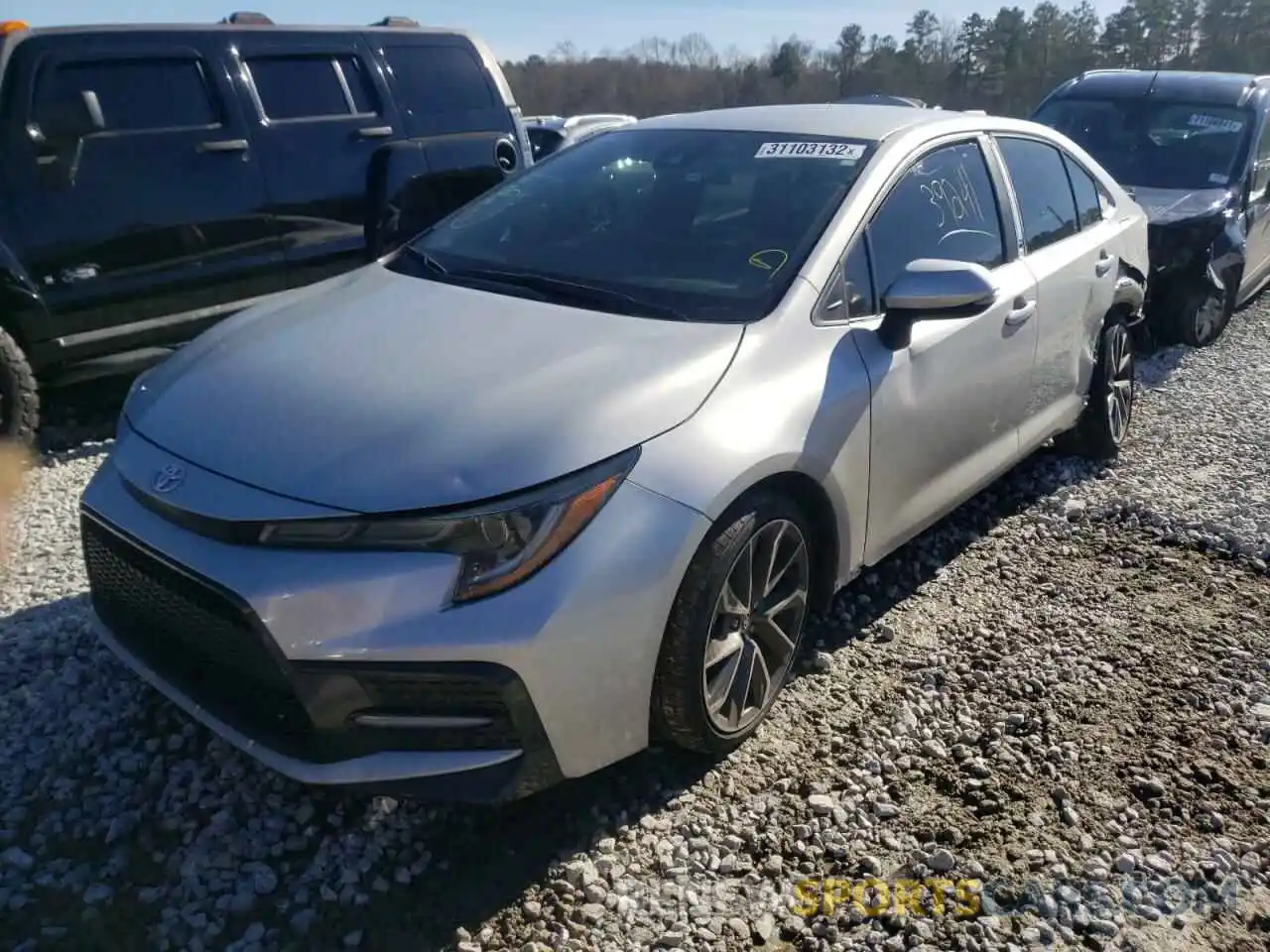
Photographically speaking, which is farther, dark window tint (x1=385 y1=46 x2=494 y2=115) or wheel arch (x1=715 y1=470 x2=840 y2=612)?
dark window tint (x1=385 y1=46 x2=494 y2=115)

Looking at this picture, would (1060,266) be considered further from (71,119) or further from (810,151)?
(71,119)

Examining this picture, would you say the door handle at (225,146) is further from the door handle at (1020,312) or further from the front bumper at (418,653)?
the door handle at (1020,312)

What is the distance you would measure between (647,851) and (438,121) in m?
5.14

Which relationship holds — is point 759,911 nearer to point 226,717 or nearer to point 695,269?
point 226,717

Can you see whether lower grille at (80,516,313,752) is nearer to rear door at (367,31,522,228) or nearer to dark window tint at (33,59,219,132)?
dark window tint at (33,59,219,132)

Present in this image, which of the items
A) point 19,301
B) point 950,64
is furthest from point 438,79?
point 950,64

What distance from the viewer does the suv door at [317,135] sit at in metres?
5.80

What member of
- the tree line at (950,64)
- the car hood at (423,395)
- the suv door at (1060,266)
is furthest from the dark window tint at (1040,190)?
the tree line at (950,64)

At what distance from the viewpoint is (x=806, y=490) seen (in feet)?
9.81

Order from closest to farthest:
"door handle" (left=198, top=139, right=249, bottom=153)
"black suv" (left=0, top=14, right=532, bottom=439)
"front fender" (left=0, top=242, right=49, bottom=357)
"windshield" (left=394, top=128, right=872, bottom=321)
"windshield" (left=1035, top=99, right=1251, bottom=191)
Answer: "windshield" (left=394, top=128, right=872, bottom=321) → "front fender" (left=0, top=242, right=49, bottom=357) → "black suv" (left=0, top=14, right=532, bottom=439) → "door handle" (left=198, top=139, right=249, bottom=153) → "windshield" (left=1035, top=99, right=1251, bottom=191)

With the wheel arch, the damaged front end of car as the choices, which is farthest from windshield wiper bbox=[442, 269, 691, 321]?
the damaged front end of car

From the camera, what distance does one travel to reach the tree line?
33.4 metres

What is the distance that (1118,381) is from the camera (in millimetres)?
5184

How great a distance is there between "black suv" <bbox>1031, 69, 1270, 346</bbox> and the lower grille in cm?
652
